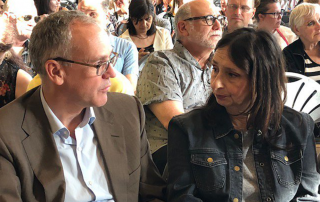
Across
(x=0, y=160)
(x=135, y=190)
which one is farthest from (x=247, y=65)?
(x=0, y=160)

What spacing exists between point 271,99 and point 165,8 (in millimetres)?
5074

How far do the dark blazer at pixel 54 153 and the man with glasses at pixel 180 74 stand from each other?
0.46 m

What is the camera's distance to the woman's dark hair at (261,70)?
57.2 inches

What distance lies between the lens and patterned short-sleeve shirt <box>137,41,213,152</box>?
2139 millimetres

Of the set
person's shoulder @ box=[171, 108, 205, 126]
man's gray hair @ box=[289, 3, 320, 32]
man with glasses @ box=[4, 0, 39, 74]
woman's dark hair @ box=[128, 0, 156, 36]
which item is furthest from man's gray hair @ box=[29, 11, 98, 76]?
woman's dark hair @ box=[128, 0, 156, 36]

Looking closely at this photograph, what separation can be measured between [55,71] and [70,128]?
0.22m

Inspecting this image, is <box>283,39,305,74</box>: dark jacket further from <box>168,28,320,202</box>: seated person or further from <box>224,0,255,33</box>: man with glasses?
<box>168,28,320,202</box>: seated person

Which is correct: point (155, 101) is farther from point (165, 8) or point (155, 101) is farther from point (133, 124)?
point (165, 8)

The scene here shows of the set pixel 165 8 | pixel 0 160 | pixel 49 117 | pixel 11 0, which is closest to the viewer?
pixel 0 160

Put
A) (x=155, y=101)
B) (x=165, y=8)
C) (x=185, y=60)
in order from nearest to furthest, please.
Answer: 1. (x=155, y=101)
2. (x=185, y=60)
3. (x=165, y=8)

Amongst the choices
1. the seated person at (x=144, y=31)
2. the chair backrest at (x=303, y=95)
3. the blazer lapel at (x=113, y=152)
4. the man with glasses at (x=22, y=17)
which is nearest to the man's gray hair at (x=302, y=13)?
the chair backrest at (x=303, y=95)

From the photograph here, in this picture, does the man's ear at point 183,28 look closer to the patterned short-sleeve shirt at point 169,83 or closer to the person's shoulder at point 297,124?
the patterned short-sleeve shirt at point 169,83

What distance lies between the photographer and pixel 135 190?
154cm

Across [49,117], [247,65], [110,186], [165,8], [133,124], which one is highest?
[247,65]
